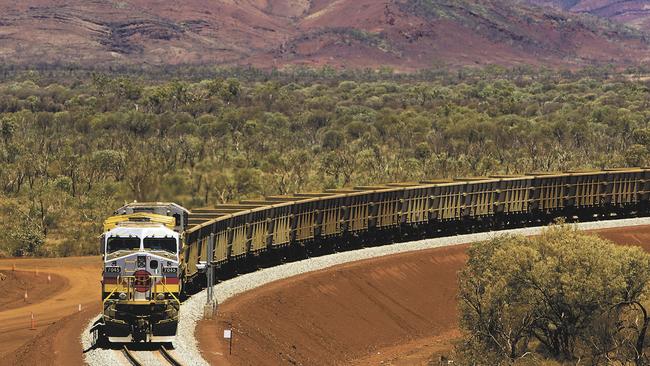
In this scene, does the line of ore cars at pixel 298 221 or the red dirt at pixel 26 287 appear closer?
the line of ore cars at pixel 298 221

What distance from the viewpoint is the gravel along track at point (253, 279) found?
3138 centimetres

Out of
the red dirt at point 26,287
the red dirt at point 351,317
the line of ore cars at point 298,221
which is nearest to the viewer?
the line of ore cars at point 298,221

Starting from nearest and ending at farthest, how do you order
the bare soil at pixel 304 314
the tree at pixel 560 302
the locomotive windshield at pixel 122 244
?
the locomotive windshield at pixel 122 244
the bare soil at pixel 304 314
the tree at pixel 560 302

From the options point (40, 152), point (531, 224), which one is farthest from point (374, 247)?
point (40, 152)

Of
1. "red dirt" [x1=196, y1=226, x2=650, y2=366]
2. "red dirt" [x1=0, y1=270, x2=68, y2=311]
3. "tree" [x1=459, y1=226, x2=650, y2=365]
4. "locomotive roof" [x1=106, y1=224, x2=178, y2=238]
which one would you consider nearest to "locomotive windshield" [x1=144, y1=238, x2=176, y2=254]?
"locomotive roof" [x1=106, y1=224, x2=178, y2=238]

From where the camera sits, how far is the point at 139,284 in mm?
31406

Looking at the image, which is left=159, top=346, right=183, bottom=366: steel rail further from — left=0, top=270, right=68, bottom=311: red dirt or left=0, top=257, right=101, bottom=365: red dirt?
left=0, top=270, right=68, bottom=311: red dirt

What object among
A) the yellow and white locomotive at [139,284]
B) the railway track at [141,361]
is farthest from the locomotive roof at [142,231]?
the railway track at [141,361]

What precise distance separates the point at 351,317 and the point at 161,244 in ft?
50.4

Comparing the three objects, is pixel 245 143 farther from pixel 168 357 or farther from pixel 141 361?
pixel 141 361

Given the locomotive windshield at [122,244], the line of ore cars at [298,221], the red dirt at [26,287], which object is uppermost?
the locomotive windshield at [122,244]

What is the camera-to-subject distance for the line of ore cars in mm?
31484

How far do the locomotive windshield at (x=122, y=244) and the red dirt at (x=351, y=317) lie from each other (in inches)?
143

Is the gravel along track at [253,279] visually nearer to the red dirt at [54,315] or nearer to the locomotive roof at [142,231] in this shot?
the red dirt at [54,315]
